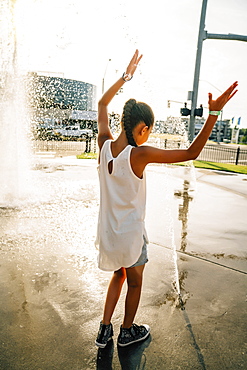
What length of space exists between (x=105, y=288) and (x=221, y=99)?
2.08 m

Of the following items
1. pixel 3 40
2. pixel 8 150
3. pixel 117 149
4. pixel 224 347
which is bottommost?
pixel 224 347

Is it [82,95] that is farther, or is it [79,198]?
[82,95]

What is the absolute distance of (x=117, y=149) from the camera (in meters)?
2.15

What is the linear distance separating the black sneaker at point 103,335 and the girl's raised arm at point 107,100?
52.7 inches

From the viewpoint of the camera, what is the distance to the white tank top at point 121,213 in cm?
209

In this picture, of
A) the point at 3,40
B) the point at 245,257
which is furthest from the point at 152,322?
the point at 3,40

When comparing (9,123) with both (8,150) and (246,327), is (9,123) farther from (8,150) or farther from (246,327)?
(246,327)

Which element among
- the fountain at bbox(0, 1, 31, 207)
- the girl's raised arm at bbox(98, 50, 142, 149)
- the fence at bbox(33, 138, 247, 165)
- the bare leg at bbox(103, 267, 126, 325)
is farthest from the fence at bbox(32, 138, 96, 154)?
the bare leg at bbox(103, 267, 126, 325)

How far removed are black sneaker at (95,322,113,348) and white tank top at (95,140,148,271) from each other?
1.63 feet

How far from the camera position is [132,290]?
2.31 meters

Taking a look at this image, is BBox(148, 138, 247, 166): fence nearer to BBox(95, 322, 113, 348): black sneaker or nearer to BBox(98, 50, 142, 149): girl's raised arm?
BBox(98, 50, 142, 149): girl's raised arm

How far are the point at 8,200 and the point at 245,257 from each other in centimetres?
424

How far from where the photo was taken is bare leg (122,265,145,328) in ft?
7.40

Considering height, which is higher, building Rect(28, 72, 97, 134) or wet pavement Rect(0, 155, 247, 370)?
building Rect(28, 72, 97, 134)
